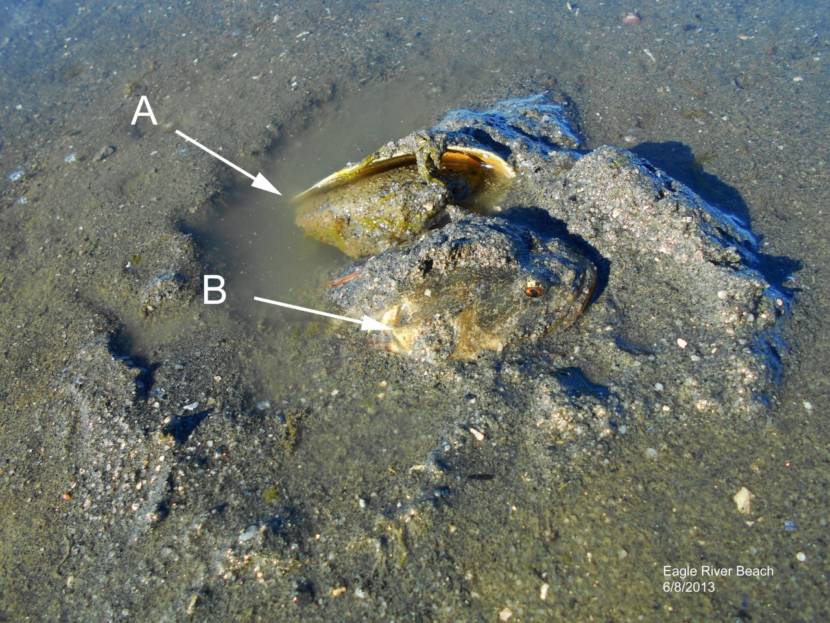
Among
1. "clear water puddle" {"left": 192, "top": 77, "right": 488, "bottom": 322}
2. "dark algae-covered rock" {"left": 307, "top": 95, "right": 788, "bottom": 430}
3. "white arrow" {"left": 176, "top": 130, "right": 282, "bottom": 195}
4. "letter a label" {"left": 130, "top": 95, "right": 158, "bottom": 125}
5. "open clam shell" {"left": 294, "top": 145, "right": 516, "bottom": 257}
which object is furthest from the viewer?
"letter a label" {"left": 130, "top": 95, "right": 158, "bottom": 125}

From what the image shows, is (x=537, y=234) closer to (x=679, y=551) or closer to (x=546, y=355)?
(x=546, y=355)

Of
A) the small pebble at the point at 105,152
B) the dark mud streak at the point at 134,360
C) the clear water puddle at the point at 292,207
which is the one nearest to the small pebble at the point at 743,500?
the clear water puddle at the point at 292,207

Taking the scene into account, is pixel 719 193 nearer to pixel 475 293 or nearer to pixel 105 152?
pixel 475 293

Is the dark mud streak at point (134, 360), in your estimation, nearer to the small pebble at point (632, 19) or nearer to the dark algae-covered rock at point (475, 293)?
the dark algae-covered rock at point (475, 293)

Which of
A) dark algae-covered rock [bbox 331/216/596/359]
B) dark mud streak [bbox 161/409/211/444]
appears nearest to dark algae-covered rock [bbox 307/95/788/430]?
dark algae-covered rock [bbox 331/216/596/359]

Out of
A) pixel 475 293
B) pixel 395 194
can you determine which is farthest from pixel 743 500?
pixel 395 194

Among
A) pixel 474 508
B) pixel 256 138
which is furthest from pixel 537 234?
pixel 256 138

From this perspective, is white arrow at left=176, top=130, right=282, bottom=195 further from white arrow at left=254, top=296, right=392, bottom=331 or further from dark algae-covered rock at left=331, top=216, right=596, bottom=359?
dark algae-covered rock at left=331, top=216, right=596, bottom=359
